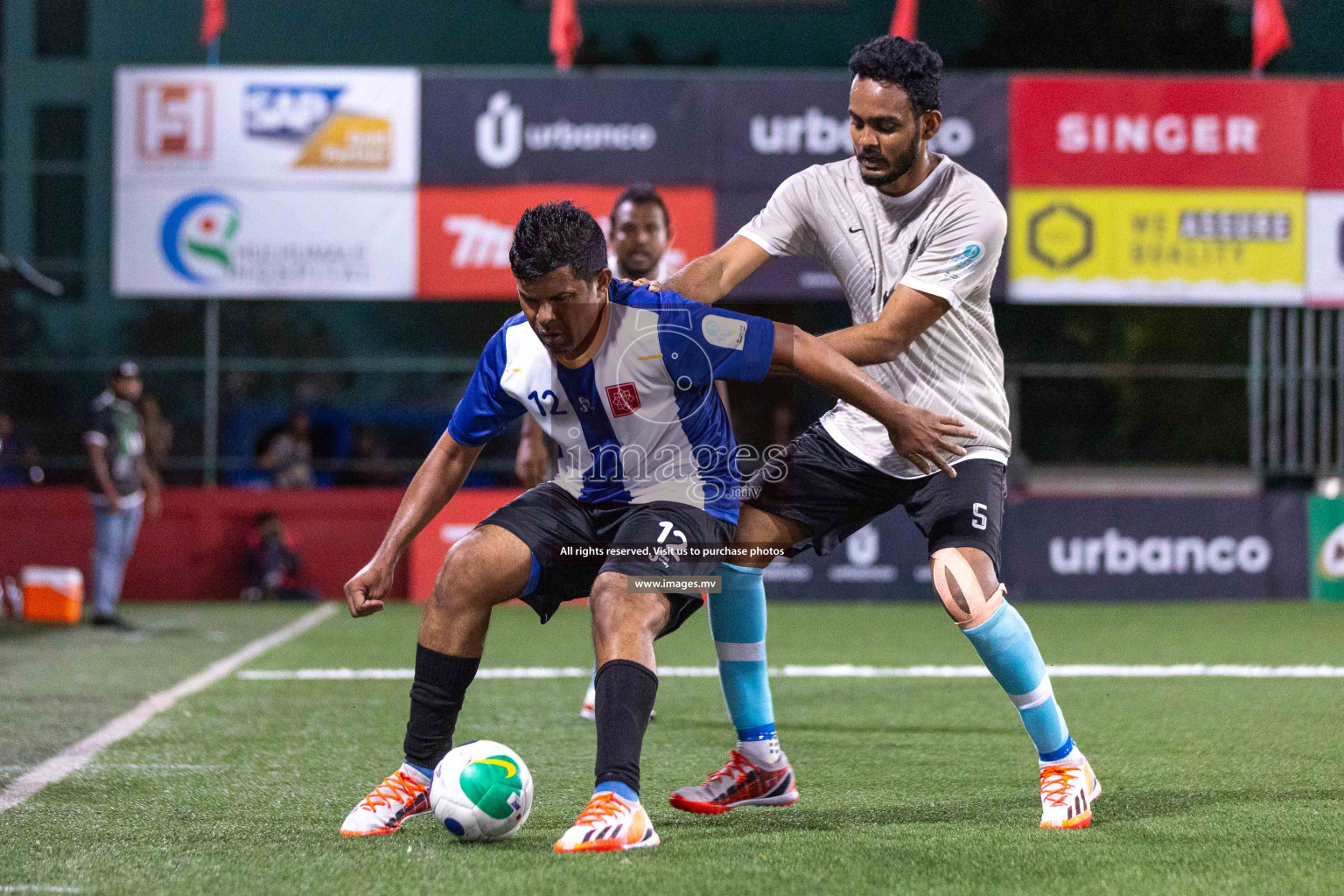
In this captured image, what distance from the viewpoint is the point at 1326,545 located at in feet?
42.6

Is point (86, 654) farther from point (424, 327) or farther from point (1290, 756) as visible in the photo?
point (424, 327)

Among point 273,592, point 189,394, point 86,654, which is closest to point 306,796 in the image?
point 86,654

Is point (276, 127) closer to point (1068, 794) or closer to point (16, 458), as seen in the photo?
point (16, 458)

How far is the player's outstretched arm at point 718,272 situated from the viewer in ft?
14.1

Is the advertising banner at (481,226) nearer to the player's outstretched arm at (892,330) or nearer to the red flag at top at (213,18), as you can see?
the red flag at top at (213,18)

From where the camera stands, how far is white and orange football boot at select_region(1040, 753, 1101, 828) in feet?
13.3

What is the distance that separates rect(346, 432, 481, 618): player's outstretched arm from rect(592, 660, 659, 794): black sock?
658mm

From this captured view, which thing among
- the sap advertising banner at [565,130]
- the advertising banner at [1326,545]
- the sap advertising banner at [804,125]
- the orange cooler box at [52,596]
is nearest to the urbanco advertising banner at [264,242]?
the sap advertising banner at [565,130]

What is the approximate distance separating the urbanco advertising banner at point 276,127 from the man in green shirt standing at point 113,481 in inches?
118

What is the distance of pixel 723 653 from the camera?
4.56m

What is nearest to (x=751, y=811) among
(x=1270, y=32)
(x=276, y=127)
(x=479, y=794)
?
(x=479, y=794)

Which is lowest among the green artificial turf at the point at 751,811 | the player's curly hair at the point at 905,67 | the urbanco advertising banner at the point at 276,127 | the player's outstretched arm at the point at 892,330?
the green artificial turf at the point at 751,811

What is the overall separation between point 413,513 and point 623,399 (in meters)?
0.66

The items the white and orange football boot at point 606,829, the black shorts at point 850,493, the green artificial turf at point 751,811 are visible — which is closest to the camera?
the green artificial turf at point 751,811
